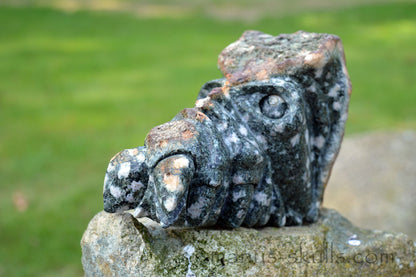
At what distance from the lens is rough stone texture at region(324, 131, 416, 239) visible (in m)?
3.03

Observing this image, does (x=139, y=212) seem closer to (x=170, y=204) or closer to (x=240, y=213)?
(x=170, y=204)

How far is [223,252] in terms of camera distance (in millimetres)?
1599

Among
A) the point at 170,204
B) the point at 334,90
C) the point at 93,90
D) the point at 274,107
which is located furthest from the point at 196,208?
the point at 93,90

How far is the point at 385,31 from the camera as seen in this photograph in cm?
774

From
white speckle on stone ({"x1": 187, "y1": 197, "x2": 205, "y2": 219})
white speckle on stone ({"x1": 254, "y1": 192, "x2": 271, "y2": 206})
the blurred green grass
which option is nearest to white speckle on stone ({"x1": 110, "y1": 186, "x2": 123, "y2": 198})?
white speckle on stone ({"x1": 187, "y1": 197, "x2": 205, "y2": 219})

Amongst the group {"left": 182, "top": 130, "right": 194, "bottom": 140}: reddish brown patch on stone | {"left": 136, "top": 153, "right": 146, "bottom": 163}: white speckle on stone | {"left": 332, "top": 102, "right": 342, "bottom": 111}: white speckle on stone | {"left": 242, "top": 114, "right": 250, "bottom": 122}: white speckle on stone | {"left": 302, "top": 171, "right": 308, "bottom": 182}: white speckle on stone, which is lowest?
{"left": 302, "top": 171, "right": 308, "bottom": 182}: white speckle on stone

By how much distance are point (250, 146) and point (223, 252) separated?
1.10ft

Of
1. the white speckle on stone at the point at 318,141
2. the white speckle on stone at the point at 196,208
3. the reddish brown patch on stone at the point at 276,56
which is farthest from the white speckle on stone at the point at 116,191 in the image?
the white speckle on stone at the point at 318,141

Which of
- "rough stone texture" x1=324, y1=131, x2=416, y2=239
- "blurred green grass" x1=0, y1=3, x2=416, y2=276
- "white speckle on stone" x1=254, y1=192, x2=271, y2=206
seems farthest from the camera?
"blurred green grass" x1=0, y1=3, x2=416, y2=276

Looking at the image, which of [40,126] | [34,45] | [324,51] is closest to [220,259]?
[324,51]

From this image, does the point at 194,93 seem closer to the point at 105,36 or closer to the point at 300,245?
the point at 105,36

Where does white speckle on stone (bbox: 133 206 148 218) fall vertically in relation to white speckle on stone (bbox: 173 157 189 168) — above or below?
below

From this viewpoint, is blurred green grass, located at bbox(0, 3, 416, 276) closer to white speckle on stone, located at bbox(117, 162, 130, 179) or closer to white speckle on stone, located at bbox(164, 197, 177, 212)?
white speckle on stone, located at bbox(117, 162, 130, 179)

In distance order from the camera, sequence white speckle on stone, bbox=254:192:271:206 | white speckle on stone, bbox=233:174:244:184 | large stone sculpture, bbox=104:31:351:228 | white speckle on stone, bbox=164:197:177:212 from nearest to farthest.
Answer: white speckle on stone, bbox=164:197:177:212
large stone sculpture, bbox=104:31:351:228
white speckle on stone, bbox=233:174:244:184
white speckle on stone, bbox=254:192:271:206
